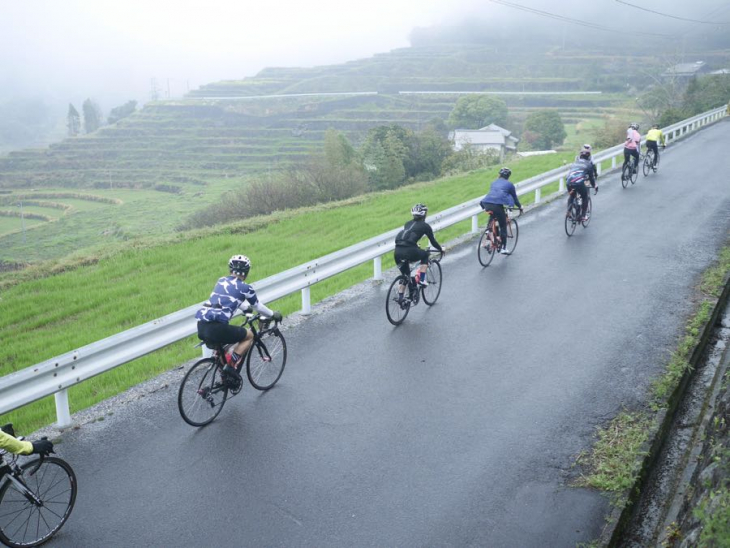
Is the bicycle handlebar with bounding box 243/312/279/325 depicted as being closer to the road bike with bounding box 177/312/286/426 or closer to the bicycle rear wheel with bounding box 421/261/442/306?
the road bike with bounding box 177/312/286/426

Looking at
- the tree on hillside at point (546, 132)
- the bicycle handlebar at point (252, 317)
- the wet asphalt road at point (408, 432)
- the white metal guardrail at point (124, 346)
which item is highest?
the bicycle handlebar at point (252, 317)

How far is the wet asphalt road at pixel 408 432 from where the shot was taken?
5.27 meters

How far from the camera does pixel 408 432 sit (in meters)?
6.65

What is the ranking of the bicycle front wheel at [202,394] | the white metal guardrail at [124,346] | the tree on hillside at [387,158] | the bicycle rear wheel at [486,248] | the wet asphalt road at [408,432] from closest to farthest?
the wet asphalt road at [408,432]
the white metal guardrail at [124,346]
the bicycle front wheel at [202,394]
the bicycle rear wheel at [486,248]
the tree on hillside at [387,158]

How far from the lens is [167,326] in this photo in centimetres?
783

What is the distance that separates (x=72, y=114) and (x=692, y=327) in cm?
16563

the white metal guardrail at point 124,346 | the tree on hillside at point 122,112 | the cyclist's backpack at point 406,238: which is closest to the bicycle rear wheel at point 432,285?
the cyclist's backpack at point 406,238

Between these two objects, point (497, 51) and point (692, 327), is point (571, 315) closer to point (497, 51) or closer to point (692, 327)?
point (692, 327)

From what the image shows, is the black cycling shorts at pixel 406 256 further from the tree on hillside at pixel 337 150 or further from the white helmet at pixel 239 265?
the tree on hillside at pixel 337 150

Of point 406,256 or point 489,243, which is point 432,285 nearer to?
point 406,256

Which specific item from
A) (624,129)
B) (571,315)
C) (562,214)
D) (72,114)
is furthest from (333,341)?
(72,114)

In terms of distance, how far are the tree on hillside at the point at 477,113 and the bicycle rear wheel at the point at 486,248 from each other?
9542 centimetres

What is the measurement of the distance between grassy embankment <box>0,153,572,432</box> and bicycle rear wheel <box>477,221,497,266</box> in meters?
2.63

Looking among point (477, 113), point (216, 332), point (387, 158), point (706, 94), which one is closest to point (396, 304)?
point (216, 332)
